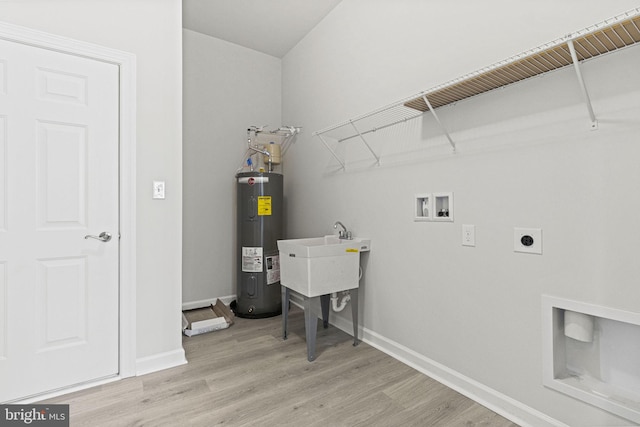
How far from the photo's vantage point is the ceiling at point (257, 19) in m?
2.82

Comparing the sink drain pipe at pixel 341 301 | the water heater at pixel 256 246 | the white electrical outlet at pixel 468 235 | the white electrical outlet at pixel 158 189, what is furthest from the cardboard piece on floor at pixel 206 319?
the white electrical outlet at pixel 468 235

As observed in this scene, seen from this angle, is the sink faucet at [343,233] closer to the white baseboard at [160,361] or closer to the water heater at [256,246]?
the water heater at [256,246]

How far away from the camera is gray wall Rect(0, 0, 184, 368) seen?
6.46 feet

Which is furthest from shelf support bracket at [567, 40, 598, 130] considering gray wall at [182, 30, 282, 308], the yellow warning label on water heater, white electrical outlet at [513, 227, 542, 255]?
gray wall at [182, 30, 282, 308]

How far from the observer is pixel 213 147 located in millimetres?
3377

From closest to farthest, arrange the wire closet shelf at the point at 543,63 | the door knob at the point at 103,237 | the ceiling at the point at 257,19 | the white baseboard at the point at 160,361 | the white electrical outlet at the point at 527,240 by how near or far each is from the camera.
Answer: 1. the wire closet shelf at the point at 543,63
2. the white electrical outlet at the point at 527,240
3. the door knob at the point at 103,237
4. the white baseboard at the point at 160,361
5. the ceiling at the point at 257,19

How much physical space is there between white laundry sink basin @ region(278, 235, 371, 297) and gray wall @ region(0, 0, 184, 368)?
79cm

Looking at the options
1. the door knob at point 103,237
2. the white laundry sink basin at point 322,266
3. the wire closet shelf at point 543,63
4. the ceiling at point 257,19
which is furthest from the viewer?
the ceiling at point 257,19

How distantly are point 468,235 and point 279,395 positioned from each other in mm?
1424

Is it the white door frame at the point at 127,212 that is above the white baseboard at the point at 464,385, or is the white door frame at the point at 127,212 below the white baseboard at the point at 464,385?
above

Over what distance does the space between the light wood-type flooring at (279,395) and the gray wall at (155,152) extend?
29 cm

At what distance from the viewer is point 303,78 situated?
3344 millimetres

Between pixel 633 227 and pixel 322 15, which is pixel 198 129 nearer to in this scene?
pixel 322 15

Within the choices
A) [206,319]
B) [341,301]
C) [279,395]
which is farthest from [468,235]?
[206,319]
